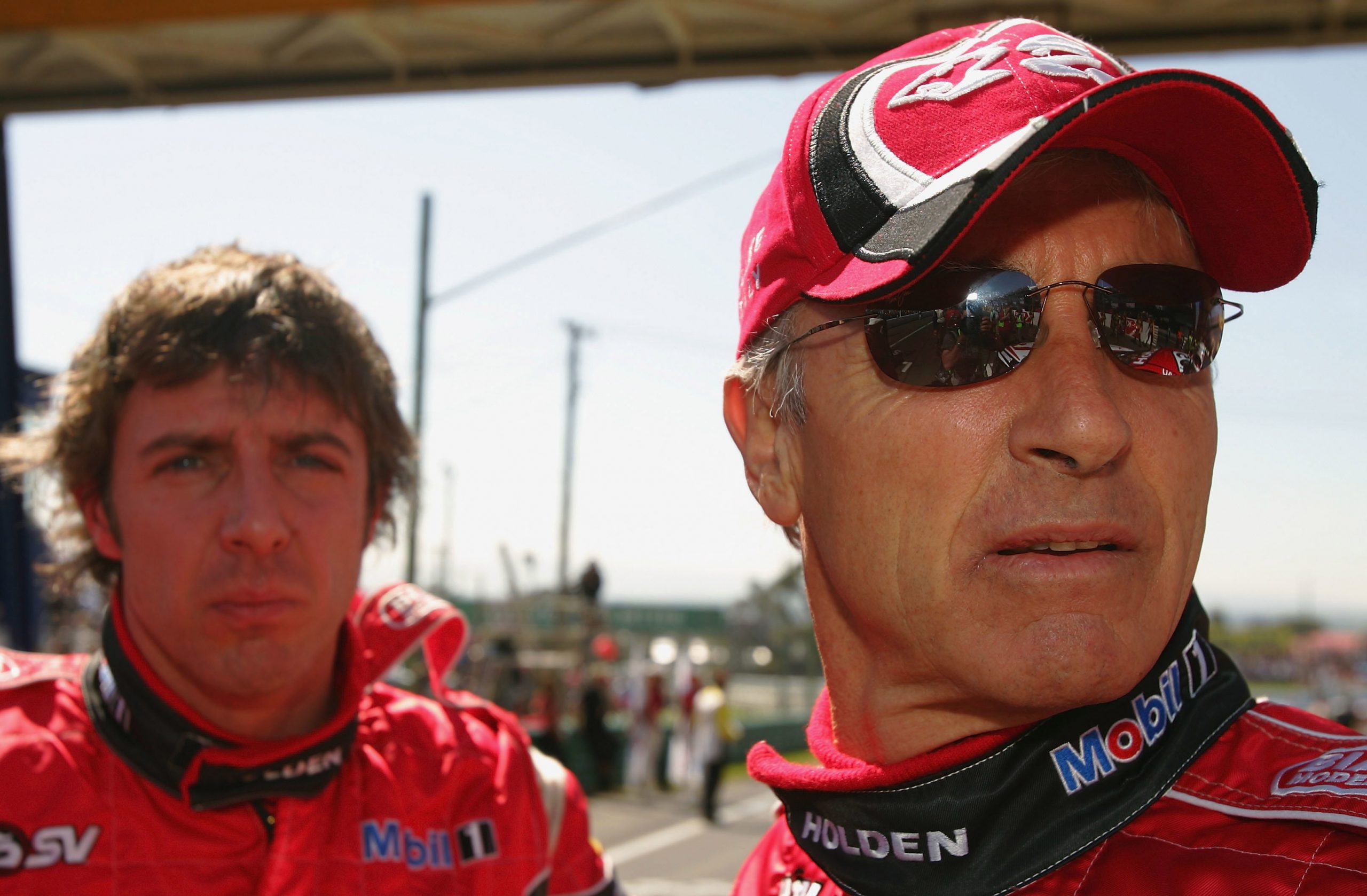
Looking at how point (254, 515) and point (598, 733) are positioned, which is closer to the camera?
point (254, 515)

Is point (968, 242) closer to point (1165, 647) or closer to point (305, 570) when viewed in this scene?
point (1165, 647)

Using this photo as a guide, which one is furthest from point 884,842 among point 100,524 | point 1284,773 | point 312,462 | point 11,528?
point 11,528

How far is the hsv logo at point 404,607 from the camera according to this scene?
2666mm

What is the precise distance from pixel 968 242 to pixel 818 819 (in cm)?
80

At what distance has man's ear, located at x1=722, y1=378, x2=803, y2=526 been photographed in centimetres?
161

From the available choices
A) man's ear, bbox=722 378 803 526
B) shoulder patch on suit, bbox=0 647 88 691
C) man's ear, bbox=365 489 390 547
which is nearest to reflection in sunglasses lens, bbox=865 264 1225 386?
man's ear, bbox=722 378 803 526

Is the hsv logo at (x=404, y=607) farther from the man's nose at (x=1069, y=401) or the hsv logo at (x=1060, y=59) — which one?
the hsv logo at (x=1060, y=59)

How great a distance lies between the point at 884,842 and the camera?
4.41ft

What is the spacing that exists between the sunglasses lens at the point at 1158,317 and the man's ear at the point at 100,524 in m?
2.00

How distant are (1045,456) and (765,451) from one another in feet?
1.73

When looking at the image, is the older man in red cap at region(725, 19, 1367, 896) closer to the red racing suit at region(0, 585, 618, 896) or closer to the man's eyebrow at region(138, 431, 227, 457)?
the red racing suit at region(0, 585, 618, 896)

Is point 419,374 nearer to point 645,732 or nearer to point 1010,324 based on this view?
point 645,732

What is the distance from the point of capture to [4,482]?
11.2 ft

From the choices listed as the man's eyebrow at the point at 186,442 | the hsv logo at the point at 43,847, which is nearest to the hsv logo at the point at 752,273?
the man's eyebrow at the point at 186,442
